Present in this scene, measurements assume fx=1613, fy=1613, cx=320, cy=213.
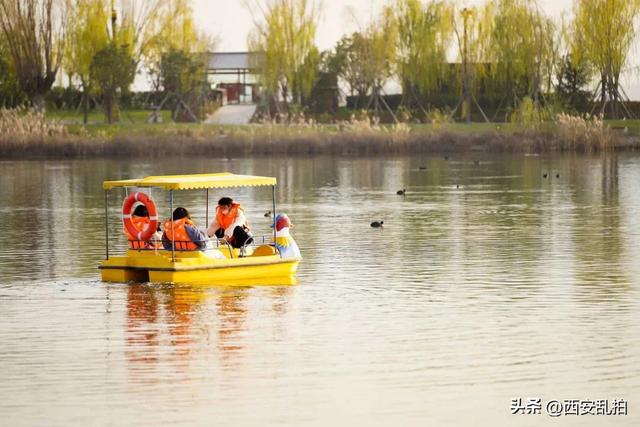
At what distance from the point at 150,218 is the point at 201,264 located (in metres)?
1.12

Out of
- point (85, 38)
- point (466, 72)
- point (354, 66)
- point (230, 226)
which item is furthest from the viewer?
point (354, 66)

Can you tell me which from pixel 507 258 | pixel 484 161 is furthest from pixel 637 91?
pixel 507 258

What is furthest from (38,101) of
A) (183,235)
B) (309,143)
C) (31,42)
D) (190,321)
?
(190,321)

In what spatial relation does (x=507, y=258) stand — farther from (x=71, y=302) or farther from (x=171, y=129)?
(x=171, y=129)

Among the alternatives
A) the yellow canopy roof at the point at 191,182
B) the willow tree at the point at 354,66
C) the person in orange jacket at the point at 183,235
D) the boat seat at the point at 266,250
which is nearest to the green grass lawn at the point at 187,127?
the willow tree at the point at 354,66

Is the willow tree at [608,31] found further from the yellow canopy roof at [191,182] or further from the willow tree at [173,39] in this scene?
the yellow canopy roof at [191,182]

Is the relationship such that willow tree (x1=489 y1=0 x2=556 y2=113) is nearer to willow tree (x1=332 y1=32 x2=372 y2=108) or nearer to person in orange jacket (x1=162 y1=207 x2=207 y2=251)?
willow tree (x1=332 y1=32 x2=372 y2=108)

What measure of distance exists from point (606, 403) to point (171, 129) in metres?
57.9

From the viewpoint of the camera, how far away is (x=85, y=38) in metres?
81.8

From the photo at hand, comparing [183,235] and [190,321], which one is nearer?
[190,321]

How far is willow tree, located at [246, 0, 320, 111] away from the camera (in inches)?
3201

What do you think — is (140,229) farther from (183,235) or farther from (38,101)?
(38,101)

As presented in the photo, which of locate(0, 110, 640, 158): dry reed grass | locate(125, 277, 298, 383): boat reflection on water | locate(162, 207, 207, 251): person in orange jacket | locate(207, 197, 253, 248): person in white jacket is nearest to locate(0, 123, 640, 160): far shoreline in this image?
locate(0, 110, 640, 158): dry reed grass

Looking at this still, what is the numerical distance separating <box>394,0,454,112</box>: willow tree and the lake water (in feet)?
150
